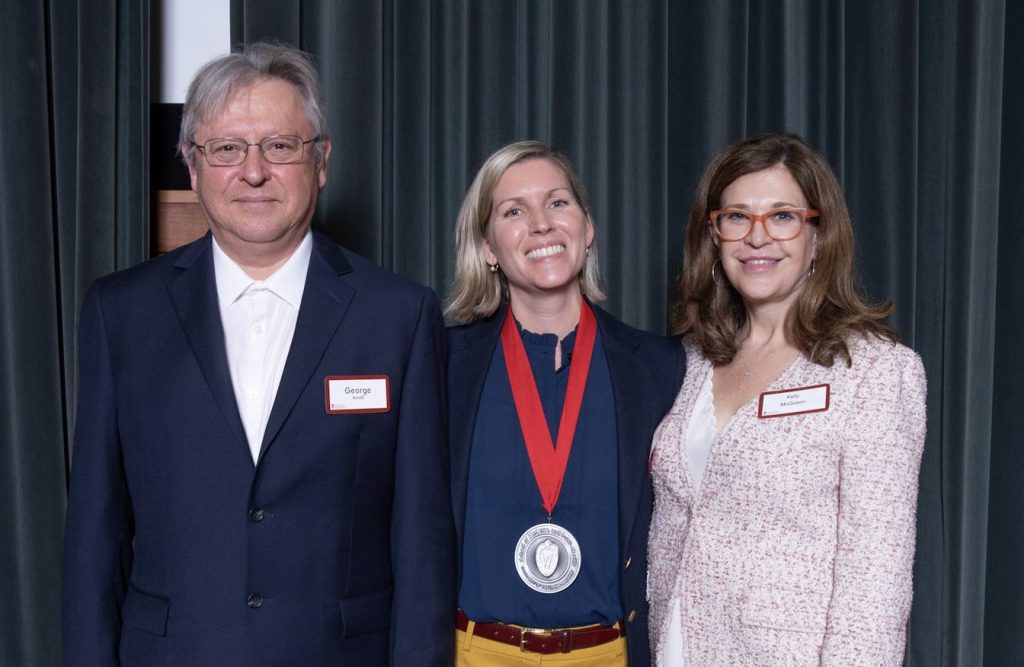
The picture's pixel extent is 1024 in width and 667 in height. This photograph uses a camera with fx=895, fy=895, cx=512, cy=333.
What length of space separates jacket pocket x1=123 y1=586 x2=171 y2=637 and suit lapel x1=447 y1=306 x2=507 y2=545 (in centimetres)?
62

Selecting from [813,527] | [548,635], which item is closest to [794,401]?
[813,527]

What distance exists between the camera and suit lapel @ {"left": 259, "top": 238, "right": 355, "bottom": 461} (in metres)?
1.58

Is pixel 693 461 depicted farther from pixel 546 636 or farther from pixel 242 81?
pixel 242 81

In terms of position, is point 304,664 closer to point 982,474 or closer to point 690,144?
point 690,144

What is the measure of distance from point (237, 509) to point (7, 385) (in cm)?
145

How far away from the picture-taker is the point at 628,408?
6.70 feet

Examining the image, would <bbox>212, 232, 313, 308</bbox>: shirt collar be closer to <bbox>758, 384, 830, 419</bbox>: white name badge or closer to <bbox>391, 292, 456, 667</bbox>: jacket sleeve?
<bbox>391, 292, 456, 667</bbox>: jacket sleeve

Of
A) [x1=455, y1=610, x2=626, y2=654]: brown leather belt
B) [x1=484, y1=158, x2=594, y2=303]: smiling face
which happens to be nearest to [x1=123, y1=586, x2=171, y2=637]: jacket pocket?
[x1=455, y1=610, x2=626, y2=654]: brown leather belt

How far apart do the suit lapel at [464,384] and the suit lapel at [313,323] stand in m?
0.46

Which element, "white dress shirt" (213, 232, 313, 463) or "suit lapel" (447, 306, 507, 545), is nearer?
"white dress shirt" (213, 232, 313, 463)

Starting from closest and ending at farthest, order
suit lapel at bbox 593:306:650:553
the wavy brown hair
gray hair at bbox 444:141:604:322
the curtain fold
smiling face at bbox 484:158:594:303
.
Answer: the wavy brown hair < suit lapel at bbox 593:306:650:553 < smiling face at bbox 484:158:594:303 < gray hair at bbox 444:141:604:322 < the curtain fold

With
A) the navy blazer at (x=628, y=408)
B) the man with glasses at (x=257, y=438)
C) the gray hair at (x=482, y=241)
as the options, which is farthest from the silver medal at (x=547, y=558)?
the gray hair at (x=482, y=241)

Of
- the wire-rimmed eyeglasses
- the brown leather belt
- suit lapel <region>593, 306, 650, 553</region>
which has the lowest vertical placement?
the brown leather belt

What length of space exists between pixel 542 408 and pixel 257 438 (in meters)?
0.70
